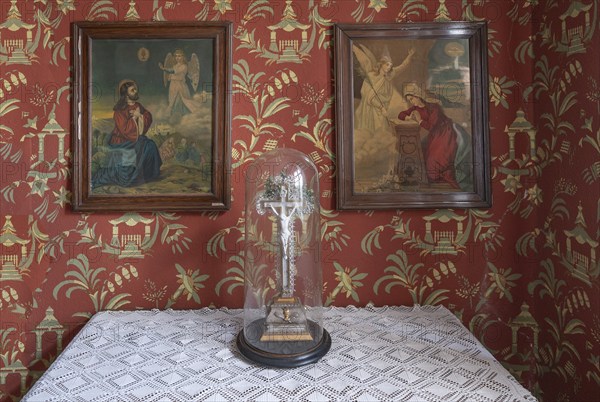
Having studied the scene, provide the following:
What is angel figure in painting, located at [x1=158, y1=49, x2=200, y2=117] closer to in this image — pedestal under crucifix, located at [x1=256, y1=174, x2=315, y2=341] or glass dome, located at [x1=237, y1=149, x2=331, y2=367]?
glass dome, located at [x1=237, y1=149, x2=331, y2=367]

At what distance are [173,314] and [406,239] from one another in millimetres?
840

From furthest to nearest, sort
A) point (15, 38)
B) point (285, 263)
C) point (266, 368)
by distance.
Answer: point (15, 38), point (285, 263), point (266, 368)

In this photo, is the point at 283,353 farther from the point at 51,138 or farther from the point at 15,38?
the point at 15,38

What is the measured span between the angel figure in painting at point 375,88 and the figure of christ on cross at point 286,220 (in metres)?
0.42

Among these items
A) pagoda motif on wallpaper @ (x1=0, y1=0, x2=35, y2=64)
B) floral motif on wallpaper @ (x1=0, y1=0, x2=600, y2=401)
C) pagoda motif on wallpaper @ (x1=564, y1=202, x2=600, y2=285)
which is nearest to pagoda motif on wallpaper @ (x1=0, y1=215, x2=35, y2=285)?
floral motif on wallpaper @ (x1=0, y1=0, x2=600, y2=401)

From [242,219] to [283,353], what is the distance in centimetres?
52

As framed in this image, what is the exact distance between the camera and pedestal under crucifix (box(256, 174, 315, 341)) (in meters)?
1.06

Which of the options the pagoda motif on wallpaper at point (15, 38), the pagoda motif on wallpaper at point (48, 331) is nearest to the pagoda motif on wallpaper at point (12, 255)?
the pagoda motif on wallpaper at point (48, 331)

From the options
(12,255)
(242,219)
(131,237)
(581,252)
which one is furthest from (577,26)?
(12,255)

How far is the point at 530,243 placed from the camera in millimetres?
1374

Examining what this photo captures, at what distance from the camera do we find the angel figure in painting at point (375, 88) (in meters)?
1.36

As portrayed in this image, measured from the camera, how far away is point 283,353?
98 cm

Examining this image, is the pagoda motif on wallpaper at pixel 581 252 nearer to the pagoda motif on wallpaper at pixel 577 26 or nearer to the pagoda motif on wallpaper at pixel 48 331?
the pagoda motif on wallpaper at pixel 577 26

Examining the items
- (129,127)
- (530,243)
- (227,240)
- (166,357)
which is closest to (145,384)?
(166,357)
